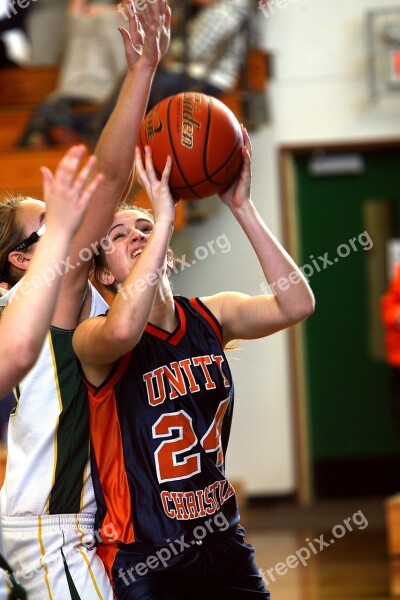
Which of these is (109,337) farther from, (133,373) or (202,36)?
(202,36)

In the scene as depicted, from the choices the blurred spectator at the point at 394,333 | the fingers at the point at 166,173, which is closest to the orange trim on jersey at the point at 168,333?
the fingers at the point at 166,173

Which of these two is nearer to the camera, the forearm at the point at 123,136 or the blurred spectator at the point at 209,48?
the forearm at the point at 123,136

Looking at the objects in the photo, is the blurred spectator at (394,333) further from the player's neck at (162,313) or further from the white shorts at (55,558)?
the white shorts at (55,558)

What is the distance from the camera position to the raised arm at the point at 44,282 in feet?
5.21

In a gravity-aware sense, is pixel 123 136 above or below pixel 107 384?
above

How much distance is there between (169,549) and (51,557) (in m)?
0.25

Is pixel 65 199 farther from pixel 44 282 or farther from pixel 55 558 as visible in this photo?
pixel 55 558

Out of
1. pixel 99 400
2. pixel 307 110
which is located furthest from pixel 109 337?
pixel 307 110

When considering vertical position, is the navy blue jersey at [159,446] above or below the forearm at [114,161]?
below

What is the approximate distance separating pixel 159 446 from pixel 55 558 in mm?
325

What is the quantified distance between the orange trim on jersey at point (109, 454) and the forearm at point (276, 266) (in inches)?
17.8

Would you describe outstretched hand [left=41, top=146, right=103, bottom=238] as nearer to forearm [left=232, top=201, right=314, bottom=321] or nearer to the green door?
forearm [left=232, top=201, right=314, bottom=321]

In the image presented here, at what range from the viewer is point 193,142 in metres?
2.25

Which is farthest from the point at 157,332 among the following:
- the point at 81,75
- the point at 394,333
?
the point at 81,75
